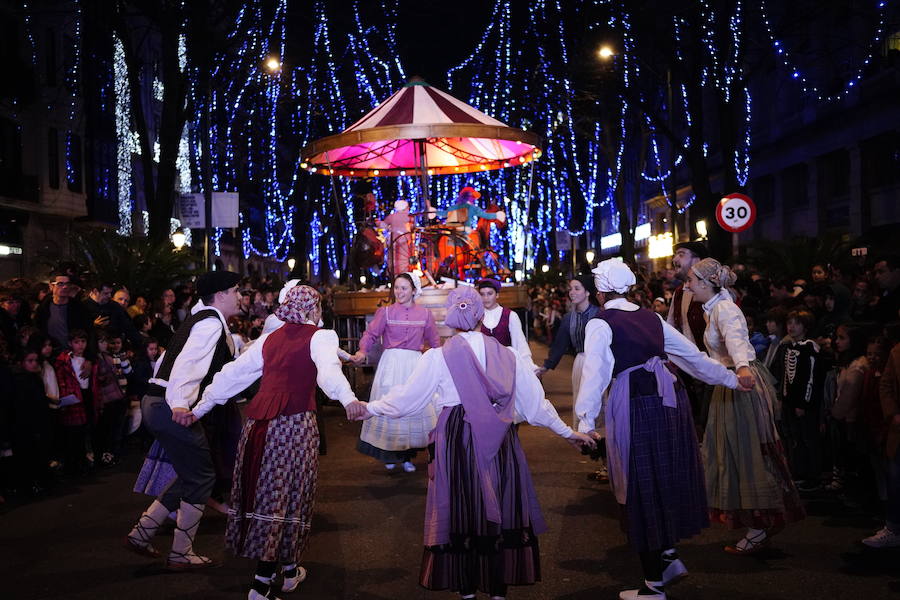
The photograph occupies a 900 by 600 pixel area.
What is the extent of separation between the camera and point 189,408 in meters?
6.23

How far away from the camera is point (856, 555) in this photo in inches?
256

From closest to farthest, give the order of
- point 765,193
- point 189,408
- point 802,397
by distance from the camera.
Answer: point 189,408 → point 802,397 → point 765,193

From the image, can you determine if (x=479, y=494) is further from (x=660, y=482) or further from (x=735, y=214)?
(x=735, y=214)

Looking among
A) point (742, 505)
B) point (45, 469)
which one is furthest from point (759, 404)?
point (45, 469)

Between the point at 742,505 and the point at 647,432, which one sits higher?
the point at 647,432

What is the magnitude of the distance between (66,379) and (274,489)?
17.3 feet

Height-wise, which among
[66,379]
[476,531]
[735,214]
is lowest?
[476,531]

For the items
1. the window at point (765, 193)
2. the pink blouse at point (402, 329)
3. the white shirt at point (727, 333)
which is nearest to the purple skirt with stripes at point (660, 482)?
the white shirt at point (727, 333)

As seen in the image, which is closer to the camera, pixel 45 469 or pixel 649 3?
pixel 45 469

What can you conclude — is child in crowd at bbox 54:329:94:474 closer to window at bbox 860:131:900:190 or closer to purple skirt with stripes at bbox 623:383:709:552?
purple skirt with stripes at bbox 623:383:709:552

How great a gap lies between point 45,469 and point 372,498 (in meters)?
3.39

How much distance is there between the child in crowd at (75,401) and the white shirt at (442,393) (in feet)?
18.5

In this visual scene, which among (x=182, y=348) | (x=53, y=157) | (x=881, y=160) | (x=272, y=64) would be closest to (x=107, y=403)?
(x=182, y=348)

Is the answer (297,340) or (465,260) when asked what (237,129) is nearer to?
(465,260)
